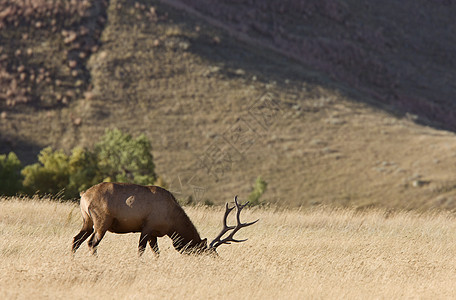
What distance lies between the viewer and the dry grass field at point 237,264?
8336mm

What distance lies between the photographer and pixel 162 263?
30.8ft

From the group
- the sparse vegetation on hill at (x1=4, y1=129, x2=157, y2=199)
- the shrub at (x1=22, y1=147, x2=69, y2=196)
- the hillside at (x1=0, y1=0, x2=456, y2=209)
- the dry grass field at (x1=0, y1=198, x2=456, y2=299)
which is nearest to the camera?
the dry grass field at (x1=0, y1=198, x2=456, y2=299)

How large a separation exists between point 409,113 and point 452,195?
20277 mm

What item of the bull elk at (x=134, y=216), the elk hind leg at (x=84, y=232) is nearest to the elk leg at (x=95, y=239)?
the bull elk at (x=134, y=216)

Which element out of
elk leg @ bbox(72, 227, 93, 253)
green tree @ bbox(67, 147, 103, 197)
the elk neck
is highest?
the elk neck

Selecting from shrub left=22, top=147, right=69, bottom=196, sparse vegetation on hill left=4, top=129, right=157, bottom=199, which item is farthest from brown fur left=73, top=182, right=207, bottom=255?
shrub left=22, top=147, right=69, bottom=196

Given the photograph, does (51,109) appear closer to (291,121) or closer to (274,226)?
(291,121)

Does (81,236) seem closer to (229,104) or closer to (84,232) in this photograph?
(84,232)

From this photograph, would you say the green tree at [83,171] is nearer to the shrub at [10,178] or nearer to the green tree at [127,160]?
the green tree at [127,160]

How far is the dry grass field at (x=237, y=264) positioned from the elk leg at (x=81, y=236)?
0.18 meters

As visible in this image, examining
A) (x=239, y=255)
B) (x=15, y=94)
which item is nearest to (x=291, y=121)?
(x=15, y=94)

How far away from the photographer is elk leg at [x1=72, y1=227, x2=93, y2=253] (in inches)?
391

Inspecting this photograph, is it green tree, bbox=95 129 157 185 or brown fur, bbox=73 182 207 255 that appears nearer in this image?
brown fur, bbox=73 182 207 255

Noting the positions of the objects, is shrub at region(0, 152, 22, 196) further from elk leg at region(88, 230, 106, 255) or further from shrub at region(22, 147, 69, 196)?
Answer: elk leg at region(88, 230, 106, 255)
